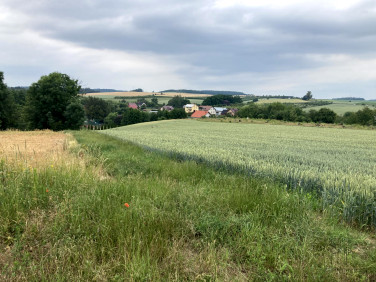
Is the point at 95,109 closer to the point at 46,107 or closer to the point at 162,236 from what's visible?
the point at 46,107

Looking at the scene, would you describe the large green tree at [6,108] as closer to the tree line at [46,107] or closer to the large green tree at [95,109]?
the tree line at [46,107]

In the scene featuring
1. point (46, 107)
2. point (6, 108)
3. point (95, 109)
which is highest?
point (95, 109)

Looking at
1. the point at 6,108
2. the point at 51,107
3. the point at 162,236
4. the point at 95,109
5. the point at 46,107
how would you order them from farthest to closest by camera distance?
the point at 95,109, the point at 46,107, the point at 51,107, the point at 6,108, the point at 162,236

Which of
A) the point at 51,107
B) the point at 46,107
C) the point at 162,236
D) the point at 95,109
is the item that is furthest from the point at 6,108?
the point at 95,109

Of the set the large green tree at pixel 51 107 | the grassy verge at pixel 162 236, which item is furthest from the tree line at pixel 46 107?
the grassy verge at pixel 162 236

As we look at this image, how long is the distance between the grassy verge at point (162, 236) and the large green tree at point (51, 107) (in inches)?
1897

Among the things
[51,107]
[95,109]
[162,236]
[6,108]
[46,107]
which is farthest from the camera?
[95,109]

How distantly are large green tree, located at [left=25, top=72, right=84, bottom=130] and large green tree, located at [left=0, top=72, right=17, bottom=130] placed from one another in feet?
11.2

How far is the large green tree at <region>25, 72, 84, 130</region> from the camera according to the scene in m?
47.9

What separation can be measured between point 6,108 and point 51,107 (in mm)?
8768

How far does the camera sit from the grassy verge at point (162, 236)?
2.68m

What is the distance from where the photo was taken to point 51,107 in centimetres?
4856

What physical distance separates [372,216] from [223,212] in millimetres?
2805

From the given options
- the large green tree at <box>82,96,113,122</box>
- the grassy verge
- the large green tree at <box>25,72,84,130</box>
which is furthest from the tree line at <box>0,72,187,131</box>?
the large green tree at <box>82,96,113,122</box>
